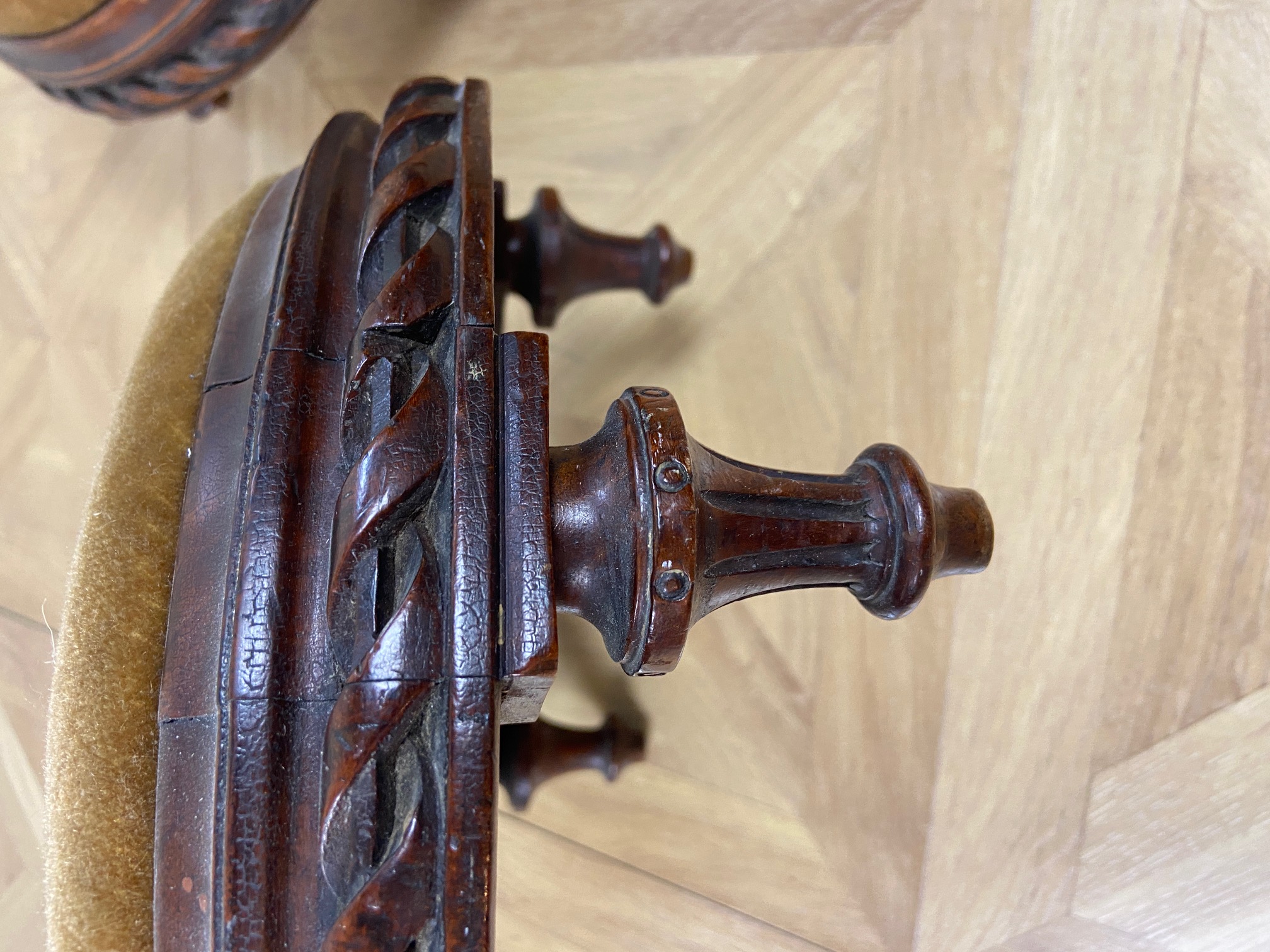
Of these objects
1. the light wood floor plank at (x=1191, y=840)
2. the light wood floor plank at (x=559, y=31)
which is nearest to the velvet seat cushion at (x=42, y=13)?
the light wood floor plank at (x=559, y=31)

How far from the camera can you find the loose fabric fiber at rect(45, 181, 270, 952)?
0.94 feet

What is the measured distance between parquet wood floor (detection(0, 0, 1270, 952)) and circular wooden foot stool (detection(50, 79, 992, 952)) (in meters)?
0.21

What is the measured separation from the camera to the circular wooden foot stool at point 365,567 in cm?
A: 25

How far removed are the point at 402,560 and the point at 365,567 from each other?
1 cm

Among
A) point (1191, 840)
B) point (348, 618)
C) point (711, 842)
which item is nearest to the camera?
point (348, 618)

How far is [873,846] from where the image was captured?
0.54 metres

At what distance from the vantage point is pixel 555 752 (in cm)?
53

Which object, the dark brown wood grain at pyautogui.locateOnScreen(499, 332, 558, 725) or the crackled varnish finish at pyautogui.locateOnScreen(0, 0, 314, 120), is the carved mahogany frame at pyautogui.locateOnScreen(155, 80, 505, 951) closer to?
the dark brown wood grain at pyautogui.locateOnScreen(499, 332, 558, 725)

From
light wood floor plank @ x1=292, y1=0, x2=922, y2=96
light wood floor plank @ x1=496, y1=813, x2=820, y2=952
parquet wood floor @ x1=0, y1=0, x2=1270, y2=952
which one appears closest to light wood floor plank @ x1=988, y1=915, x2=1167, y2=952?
parquet wood floor @ x1=0, y1=0, x2=1270, y2=952

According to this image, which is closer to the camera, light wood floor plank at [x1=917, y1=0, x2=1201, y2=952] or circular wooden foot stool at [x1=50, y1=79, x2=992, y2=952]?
circular wooden foot stool at [x1=50, y1=79, x2=992, y2=952]

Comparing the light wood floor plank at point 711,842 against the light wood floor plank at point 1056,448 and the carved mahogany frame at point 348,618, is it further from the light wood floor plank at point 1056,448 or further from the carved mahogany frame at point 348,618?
the carved mahogany frame at point 348,618

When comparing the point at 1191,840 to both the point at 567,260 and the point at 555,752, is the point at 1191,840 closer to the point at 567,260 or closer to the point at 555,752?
the point at 555,752

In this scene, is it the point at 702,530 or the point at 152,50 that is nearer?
the point at 702,530

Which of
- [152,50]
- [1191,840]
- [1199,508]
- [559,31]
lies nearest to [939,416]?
[1199,508]
